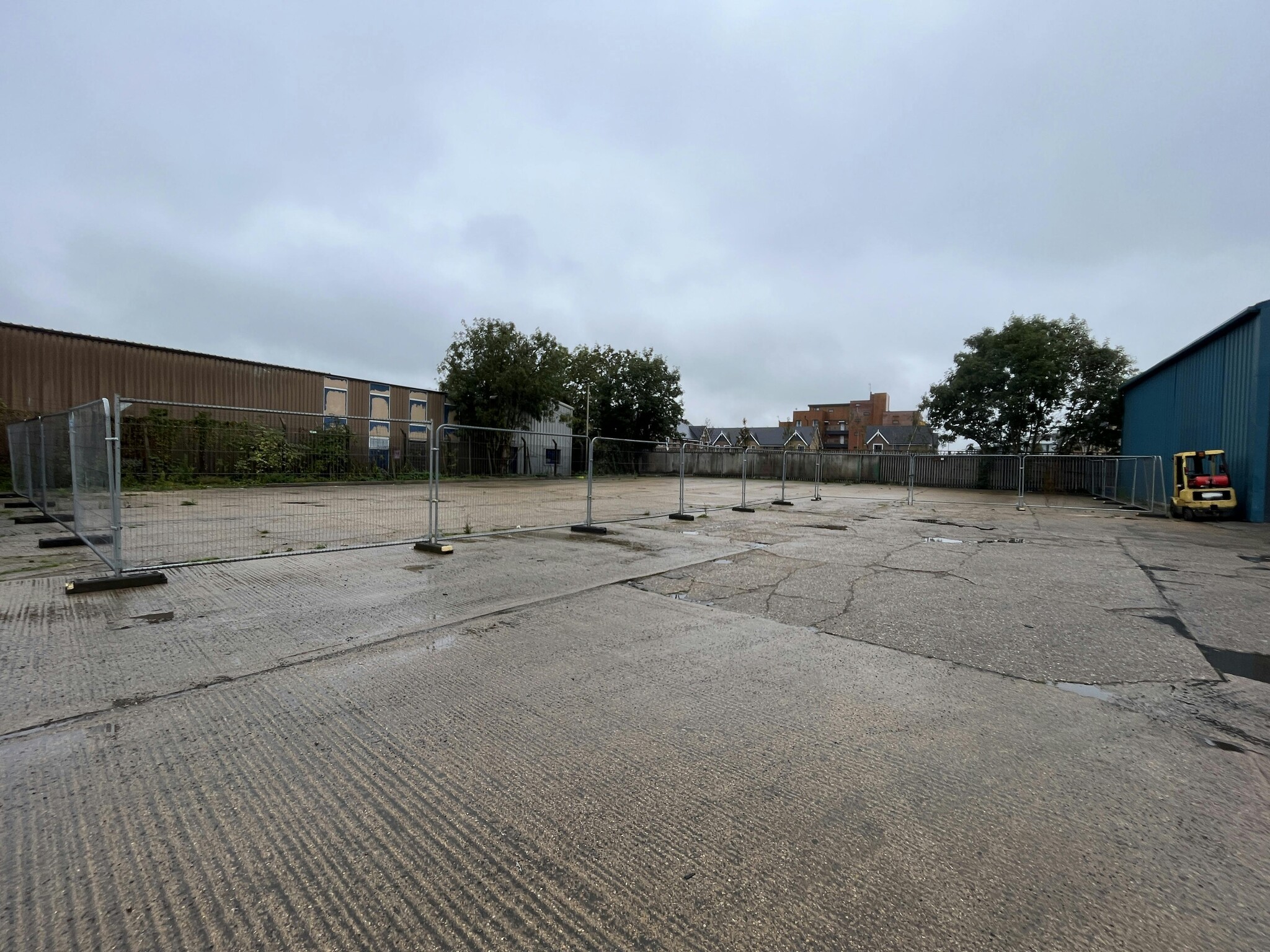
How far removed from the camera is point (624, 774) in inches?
107

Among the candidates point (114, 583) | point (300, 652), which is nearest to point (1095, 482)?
point (300, 652)

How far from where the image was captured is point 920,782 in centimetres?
271

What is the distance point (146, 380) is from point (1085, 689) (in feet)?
94.5

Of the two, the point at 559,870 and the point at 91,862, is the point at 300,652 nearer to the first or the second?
the point at 91,862

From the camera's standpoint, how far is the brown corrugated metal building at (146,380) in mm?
19438

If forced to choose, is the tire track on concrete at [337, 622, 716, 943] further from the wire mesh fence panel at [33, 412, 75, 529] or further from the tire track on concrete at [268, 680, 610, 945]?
the wire mesh fence panel at [33, 412, 75, 529]

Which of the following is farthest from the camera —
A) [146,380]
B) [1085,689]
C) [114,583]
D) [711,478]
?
[711,478]

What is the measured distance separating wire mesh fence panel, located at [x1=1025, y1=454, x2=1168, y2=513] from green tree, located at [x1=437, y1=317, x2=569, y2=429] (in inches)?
915

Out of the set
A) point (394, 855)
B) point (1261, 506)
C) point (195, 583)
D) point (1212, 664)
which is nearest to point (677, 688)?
point (394, 855)

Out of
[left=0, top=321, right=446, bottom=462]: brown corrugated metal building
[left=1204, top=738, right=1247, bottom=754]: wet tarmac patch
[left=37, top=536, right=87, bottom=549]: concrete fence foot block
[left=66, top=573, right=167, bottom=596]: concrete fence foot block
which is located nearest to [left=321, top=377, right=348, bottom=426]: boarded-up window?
[left=0, top=321, right=446, bottom=462]: brown corrugated metal building

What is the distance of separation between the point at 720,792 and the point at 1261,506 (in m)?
20.2

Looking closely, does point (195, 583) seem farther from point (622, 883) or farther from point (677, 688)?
point (622, 883)

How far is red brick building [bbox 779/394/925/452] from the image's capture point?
88.6m

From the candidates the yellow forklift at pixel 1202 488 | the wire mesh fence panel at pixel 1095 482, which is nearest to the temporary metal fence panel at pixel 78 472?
the yellow forklift at pixel 1202 488
